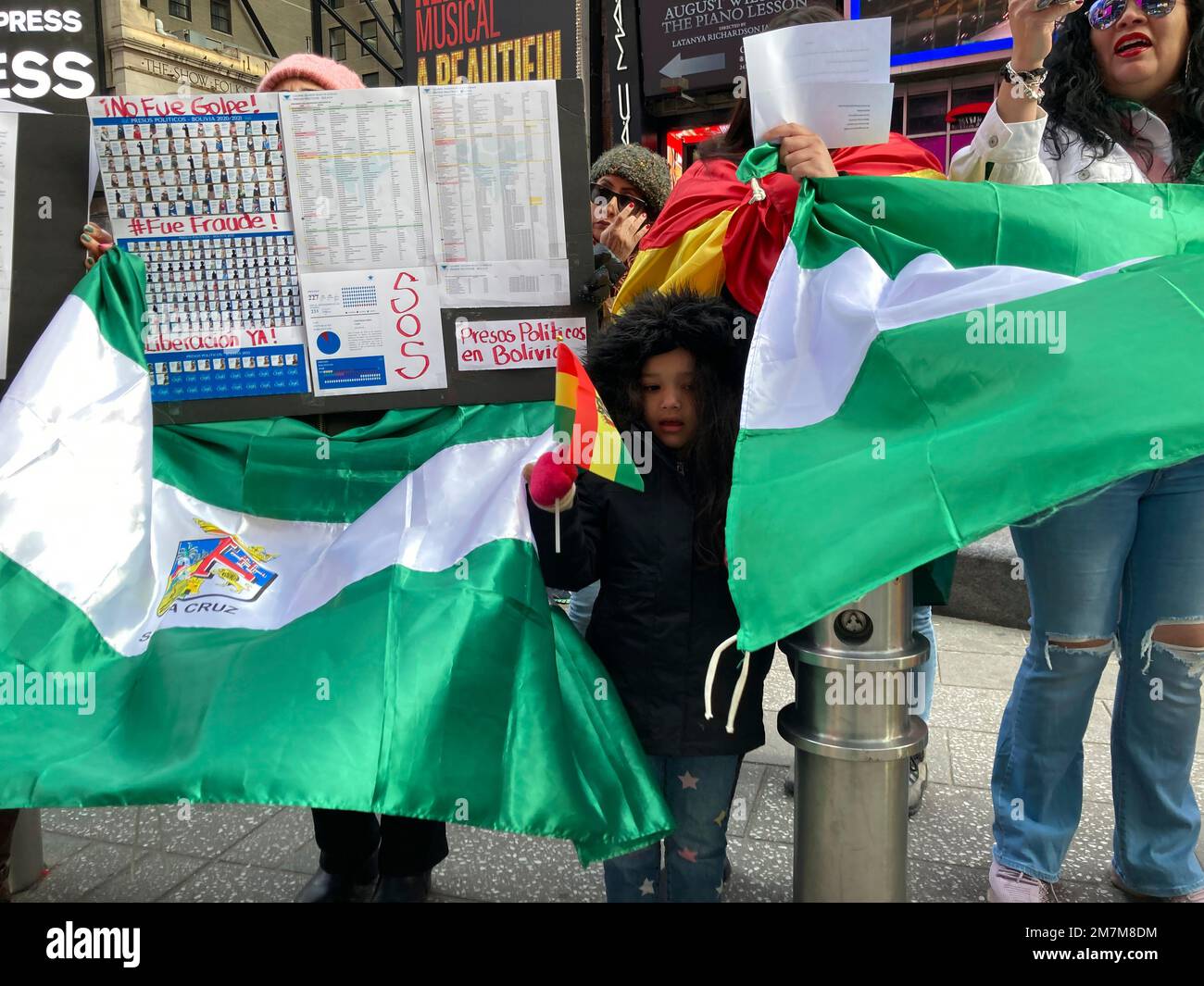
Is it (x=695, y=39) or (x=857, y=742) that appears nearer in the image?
(x=857, y=742)

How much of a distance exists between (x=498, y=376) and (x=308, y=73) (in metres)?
0.90

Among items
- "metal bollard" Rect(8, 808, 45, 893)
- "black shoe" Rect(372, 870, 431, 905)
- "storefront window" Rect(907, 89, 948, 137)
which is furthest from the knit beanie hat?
"storefront window" Rect(907, 89, 948, 137)

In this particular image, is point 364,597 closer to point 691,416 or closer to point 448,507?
point 448,507

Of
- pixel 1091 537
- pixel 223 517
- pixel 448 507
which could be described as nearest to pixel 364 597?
pixel 448 507

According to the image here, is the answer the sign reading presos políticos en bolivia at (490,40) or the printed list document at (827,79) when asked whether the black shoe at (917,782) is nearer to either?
the printed list document at (827,79)

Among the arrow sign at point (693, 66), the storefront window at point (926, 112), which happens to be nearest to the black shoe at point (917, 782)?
the arrow sign at point (693, 66)

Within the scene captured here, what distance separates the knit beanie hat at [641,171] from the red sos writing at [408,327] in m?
1.37

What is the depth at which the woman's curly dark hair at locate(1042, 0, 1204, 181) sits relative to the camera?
194 cm

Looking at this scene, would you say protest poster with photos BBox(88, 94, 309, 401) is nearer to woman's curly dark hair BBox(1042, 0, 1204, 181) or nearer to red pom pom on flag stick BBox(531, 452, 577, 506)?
red pom pom on flag stick BBox(531, 452, 577, 506)

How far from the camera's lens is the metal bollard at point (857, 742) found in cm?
160

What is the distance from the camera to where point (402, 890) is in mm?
2232

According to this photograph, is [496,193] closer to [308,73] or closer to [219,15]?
[308,73]

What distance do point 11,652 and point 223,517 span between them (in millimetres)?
484

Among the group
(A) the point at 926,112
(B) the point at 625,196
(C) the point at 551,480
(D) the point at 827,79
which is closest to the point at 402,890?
(C) the point at 551,480
